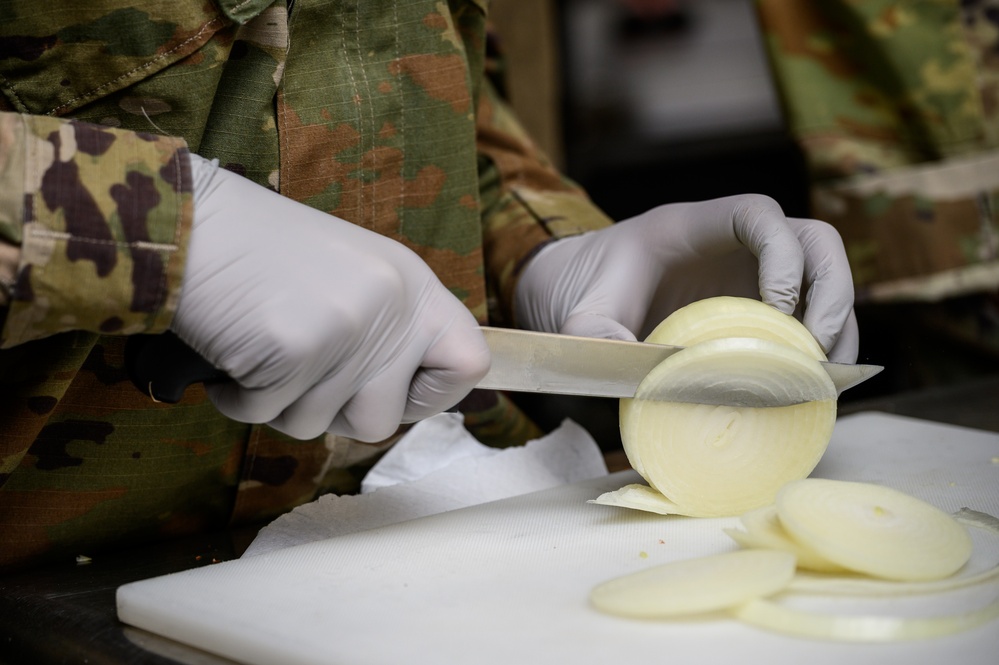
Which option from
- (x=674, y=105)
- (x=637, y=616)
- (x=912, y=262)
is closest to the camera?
(x=637, y=616)

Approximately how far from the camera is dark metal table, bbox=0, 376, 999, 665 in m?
0.74

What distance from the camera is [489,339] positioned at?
89 centimetres

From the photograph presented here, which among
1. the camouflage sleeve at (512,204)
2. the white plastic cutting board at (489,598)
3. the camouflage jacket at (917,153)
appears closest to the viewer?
the white plastic cutting board at (489,598)

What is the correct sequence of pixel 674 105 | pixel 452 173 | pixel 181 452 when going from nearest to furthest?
pixel 181 452, pixel 452 173, pixel 674 105

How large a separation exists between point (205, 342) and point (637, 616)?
0.40m

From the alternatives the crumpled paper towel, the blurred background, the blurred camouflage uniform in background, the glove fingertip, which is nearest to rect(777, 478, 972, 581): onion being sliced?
the glove fingertip

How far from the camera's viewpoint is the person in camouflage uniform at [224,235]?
0.72 metres

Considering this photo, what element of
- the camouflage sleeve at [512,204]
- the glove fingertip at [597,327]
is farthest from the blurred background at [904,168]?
the glove fingertip at [597,327]

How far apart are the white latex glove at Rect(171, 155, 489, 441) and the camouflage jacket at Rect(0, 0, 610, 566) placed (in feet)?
0.10

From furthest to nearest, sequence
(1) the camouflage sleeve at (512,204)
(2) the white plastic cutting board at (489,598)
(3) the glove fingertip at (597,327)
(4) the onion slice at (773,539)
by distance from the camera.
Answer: (1) the camouflage sleeve at (512,204) → (3) the glove fingertip at (597,327) → (4) the onion slice at (773,539) → (2) the white plastic cutting board at (489,598)

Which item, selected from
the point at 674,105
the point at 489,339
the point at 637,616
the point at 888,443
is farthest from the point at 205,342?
the point at 674,105

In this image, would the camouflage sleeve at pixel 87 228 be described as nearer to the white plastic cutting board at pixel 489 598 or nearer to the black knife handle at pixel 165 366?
the black knife handle at pixel 165 366

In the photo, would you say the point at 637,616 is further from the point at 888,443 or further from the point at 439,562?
the point at 888,443

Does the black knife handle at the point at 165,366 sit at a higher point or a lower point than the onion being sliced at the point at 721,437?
higher
